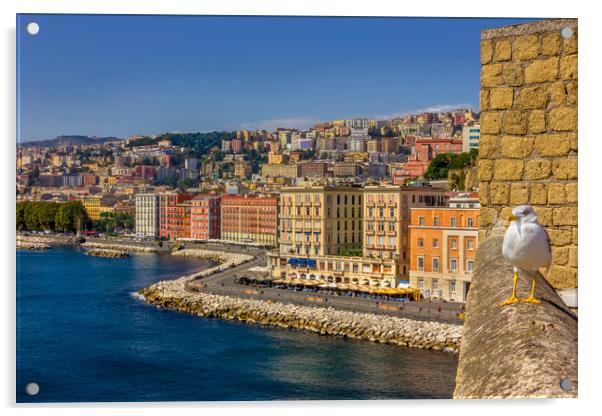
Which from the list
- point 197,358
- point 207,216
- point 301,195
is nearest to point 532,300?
point 197,358

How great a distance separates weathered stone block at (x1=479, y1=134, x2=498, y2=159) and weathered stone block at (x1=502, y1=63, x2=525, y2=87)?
0.19m

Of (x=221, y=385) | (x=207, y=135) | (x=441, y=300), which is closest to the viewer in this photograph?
(x=221, y=385)

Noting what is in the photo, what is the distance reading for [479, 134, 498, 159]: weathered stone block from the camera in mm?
2572

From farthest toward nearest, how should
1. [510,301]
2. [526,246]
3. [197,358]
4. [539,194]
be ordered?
[197,358] → [539,194] → [526,246] → [510,301]

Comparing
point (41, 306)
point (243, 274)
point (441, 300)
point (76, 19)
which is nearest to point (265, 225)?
point (243, 274)

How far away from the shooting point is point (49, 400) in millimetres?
3035

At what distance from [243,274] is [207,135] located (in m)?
14.9

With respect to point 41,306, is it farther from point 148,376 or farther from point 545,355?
point 545,355

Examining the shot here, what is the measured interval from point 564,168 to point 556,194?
3.7 inches

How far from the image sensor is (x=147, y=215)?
3353cm

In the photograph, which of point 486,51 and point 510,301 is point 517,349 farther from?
point 486,51

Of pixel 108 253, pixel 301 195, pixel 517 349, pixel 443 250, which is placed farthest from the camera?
pixel 108 253

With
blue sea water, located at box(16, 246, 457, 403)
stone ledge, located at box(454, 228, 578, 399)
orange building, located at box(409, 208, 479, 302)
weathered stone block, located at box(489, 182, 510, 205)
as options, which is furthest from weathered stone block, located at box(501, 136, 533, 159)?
orange building, located at box(409, 208, 479, 302)

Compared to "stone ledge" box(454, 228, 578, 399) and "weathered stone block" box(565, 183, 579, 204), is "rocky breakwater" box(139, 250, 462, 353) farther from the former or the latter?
"stone ledge" box(454, 228, 578, 399)
